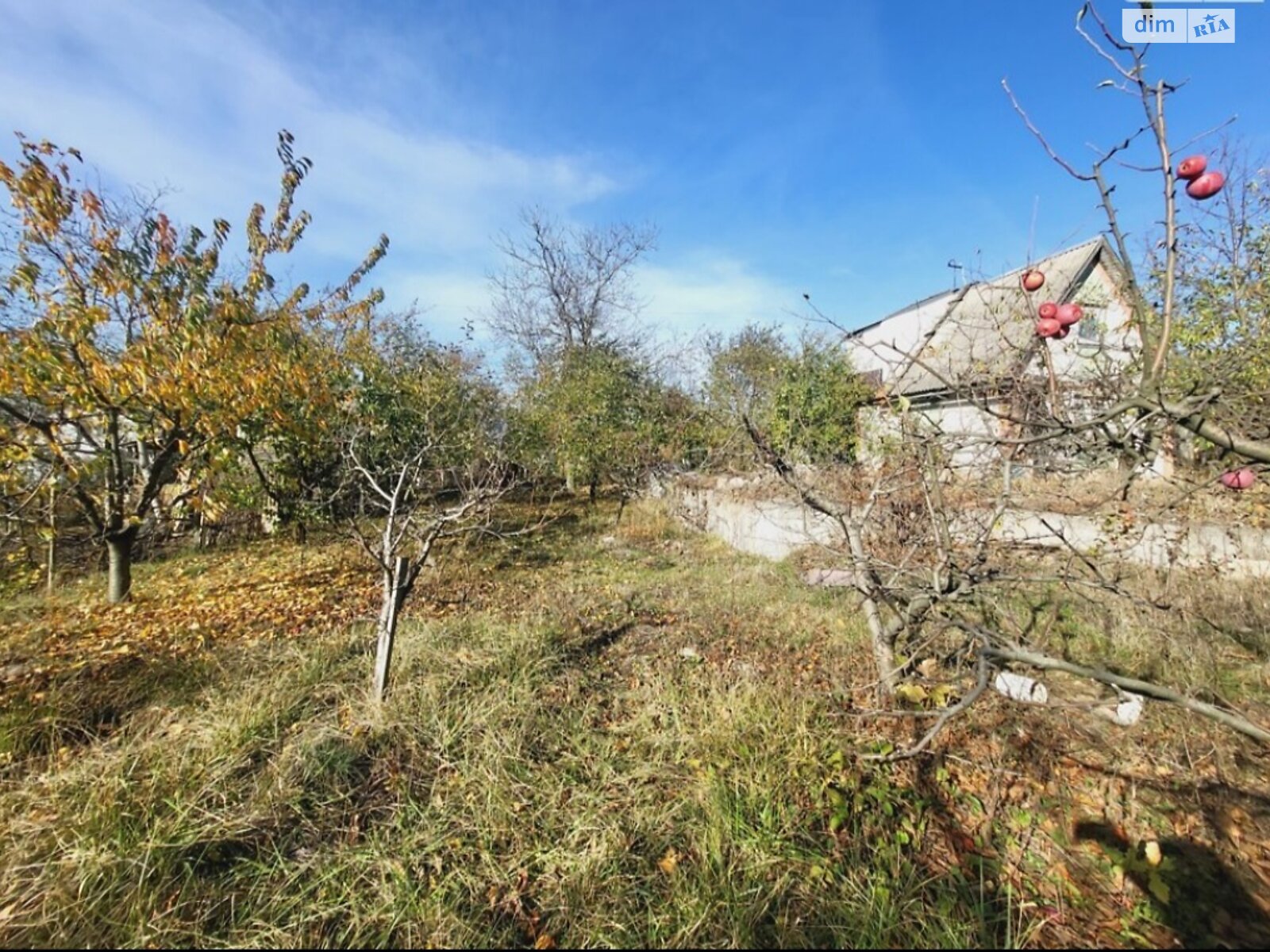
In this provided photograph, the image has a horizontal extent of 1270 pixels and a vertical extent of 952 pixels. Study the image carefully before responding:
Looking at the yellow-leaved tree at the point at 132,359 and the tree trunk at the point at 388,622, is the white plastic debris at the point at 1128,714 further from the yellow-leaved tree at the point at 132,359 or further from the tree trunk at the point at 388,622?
the yellow-leaved tree at the point at 132,359

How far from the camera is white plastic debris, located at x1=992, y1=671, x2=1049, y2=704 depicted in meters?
3.16

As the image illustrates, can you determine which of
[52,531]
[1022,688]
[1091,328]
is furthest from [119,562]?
[1091,328]

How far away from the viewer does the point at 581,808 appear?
2457 millimetres

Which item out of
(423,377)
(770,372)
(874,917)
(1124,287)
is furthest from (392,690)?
(770,372)

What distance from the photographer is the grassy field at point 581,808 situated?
74.6 inches

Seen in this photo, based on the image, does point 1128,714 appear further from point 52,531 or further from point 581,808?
point 52,531

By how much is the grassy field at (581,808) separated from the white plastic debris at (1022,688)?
0.53 ft

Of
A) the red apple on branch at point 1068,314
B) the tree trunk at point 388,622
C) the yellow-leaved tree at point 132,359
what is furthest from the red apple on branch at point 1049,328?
the yellow-leaved tree at point 132,359

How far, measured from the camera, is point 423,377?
10391mm

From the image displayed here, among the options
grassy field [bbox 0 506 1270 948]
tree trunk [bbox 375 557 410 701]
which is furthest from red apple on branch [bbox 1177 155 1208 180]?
tree trunk [bbox 375 557 410 701]

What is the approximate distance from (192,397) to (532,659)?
13.8 feet

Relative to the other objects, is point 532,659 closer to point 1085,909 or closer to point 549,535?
point 1085,909

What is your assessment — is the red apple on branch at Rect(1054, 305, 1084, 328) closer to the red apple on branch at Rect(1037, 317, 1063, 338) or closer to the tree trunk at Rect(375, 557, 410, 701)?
the red apple on branch at Rect(1037, 317, 1063, 338)

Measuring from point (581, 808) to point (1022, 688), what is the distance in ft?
10.4
